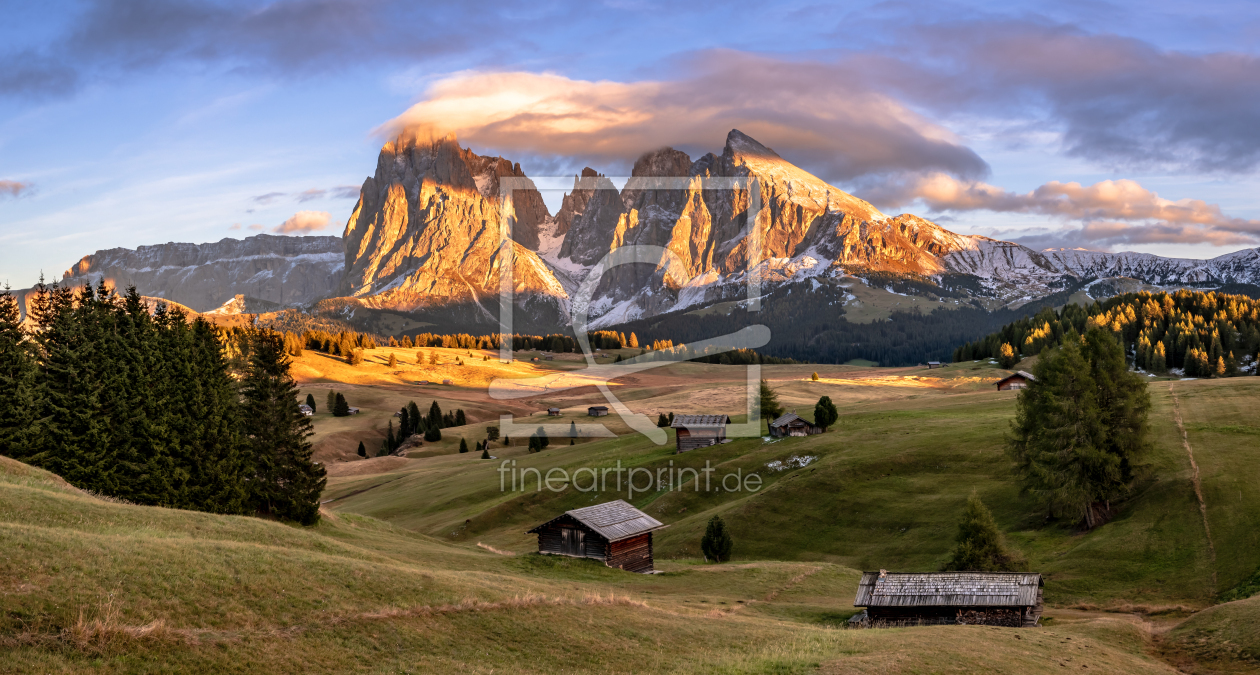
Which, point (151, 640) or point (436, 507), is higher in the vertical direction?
point (151, 640)

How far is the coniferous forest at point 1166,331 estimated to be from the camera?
129625 millimetres

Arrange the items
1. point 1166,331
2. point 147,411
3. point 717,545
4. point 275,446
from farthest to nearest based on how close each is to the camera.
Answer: point 1166,331, point 717,545, point 275,446, point 147,411

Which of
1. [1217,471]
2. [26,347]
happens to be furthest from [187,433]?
[1217,471]

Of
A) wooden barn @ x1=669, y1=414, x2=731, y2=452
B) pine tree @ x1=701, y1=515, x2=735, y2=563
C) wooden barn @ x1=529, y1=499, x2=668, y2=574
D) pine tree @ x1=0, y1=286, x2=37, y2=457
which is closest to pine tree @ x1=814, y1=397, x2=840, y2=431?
wooden barn @ x1=669, y1=414, x2=731, y2=452

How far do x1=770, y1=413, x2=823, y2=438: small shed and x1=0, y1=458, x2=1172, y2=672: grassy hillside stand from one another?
4829 cm

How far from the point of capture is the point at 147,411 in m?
41.9

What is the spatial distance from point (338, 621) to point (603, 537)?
25.0 metres

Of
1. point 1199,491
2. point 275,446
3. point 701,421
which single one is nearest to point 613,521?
point 275,446

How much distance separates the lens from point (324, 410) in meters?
136

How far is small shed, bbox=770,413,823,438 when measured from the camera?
82.5 meters

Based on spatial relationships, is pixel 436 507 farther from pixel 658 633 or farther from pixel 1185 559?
pixel 1185 559

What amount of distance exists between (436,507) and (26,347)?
119 ft

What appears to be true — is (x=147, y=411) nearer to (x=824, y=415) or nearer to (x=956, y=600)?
(x=956, y=600)

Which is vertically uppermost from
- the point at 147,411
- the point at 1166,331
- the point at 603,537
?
the point at 1166,331
